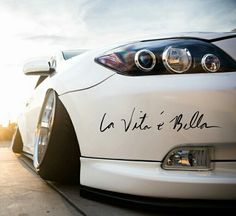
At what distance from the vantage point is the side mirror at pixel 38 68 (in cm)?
276

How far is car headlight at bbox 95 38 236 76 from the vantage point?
67.5 inches

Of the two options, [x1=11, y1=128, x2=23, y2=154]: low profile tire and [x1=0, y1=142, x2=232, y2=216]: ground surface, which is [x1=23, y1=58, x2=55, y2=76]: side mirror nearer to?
[x1=0, y1=142, x2=232, y2=216]: ground surface

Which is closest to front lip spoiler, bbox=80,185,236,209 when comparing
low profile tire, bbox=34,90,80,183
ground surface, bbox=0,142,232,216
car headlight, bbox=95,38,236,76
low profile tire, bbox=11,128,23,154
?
ground surface, bbox=0,142,232,216

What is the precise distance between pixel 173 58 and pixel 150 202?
2.41ft

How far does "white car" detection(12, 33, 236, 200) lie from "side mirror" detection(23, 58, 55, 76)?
31.5 inches

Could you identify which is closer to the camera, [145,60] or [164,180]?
[164,180]

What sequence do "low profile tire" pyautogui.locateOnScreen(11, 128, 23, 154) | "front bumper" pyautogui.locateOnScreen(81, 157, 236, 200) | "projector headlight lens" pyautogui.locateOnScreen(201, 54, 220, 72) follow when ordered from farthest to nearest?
1. "low profile tire" pyautogui.locateOnScreen(11, 128, 23, 154)
2. "projector headlight lens" pyautogui.locateOnScreen(201, 54, 220, 72)
3. "front bumper" pyautogui.locateOnScreen(81, 157, 236, 200)

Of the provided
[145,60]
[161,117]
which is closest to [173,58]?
[145,60]

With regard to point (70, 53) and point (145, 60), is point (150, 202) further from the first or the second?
point (70, 53)

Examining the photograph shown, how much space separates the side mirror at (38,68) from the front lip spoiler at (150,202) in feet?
3.89

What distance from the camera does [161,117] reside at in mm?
1661

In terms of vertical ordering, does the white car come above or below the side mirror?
below

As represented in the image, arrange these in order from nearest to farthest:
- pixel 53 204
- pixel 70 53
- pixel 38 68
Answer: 1. pixel 53 204
2. pixel 38 68
3. pixel 70 53

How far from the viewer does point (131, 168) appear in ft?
5.68
